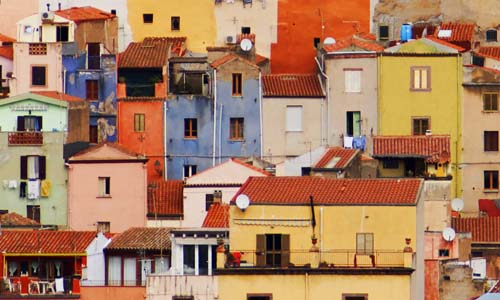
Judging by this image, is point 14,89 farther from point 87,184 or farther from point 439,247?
point 439,247

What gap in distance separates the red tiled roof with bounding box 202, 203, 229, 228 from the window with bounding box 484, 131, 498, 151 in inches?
686

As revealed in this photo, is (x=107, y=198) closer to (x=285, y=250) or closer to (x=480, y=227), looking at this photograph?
(x=480, y=227)

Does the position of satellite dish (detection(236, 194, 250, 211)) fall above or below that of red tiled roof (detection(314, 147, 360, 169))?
below

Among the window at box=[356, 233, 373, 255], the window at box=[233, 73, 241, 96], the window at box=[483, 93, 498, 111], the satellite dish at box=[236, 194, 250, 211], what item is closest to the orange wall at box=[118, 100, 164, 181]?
the window at box=[233, 73, 241, 96]

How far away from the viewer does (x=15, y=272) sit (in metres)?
104

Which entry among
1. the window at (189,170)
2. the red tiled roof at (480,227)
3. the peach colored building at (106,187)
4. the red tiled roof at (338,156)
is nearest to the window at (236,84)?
the window at (189,170)

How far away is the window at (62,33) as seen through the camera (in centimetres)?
12438

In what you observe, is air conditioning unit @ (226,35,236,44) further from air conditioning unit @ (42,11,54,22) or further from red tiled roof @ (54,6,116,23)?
air conditioning unit @ (42,11,54,22)

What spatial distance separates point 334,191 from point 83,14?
108ft

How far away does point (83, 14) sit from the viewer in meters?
126

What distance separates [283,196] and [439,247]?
12.3 m

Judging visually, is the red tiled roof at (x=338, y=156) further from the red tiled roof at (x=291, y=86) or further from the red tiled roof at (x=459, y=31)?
the red tiled roof at (x=459, y=31)

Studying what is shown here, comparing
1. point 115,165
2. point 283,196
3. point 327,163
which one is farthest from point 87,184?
point 283,196

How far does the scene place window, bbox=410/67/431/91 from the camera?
12138 centimetres
